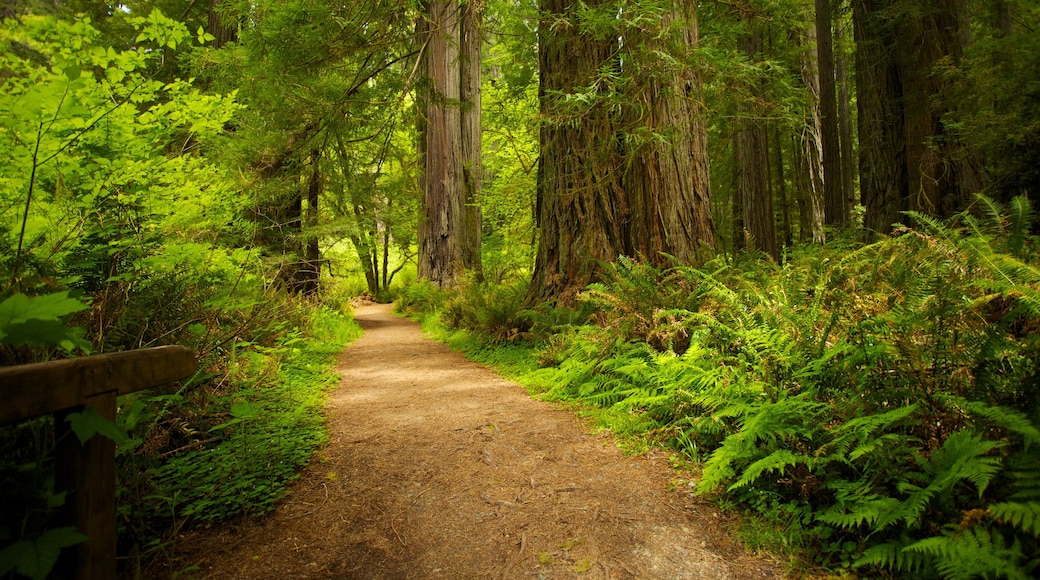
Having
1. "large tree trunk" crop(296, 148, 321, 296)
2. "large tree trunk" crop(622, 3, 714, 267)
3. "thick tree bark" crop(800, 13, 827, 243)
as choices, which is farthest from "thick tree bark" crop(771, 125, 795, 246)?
"large tree trunk" crop(296, 148, 321, 296)

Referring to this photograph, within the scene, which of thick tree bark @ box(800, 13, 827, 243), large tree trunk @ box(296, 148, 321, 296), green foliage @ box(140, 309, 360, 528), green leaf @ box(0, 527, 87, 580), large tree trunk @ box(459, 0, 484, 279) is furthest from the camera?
thick tree bark @ box(800, 13, 827, 243)

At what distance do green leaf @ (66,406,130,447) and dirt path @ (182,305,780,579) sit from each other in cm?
103

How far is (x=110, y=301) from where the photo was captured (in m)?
2.75

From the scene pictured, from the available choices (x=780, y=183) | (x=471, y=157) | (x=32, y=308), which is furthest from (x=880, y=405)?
(x=780, y=183)

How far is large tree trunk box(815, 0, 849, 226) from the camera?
9695 millimetres

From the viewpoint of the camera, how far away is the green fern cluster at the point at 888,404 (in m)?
1.71

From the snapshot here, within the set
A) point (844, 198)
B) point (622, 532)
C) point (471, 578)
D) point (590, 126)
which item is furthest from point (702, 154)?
point (844, 198)

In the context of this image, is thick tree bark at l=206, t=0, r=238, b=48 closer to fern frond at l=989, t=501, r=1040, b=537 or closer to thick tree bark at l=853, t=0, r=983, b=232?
Answer: thick tree bark at l=853, t=0, r=983, b=232

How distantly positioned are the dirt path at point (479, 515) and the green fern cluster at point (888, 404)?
37cm

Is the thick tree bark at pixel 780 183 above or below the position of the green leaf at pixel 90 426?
above

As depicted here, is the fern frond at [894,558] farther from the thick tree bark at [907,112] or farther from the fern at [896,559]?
the thick tree bark at [907,112]

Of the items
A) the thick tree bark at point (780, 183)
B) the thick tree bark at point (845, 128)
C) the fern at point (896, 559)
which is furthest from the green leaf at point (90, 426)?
the thick tree bark at point (780, 183)

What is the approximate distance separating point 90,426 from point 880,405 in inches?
125

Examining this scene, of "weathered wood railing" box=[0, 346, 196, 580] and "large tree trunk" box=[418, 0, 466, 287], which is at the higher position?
"large tree trunk" box=[418, 0, 466, 287]
